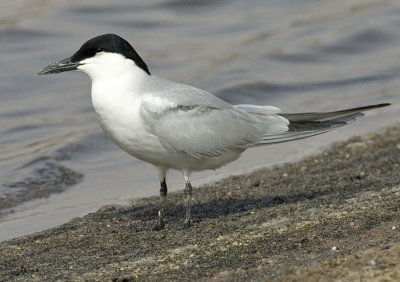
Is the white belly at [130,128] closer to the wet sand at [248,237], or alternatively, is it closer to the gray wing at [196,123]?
the gray wing at [196,123]

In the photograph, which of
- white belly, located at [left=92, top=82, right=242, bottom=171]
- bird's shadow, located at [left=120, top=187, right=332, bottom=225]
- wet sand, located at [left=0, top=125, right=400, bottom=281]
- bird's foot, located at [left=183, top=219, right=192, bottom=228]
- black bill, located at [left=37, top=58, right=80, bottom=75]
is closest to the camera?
wet sand, located at [left=0, top=125, right=400, bottom=281]

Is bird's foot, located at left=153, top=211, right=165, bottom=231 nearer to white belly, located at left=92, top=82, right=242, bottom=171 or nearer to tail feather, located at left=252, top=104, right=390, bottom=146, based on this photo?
white belly, located at left=92, top=82, right=242, bottom=171

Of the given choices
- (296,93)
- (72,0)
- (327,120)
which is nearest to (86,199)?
(327,120)

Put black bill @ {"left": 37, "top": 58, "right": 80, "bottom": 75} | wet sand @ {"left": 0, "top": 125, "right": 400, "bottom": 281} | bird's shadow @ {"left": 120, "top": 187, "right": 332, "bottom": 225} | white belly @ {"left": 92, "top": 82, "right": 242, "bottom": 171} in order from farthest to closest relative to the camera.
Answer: bird's shadow @ {"left": 120, "top": 187, "right": 332, "bottom": 225} < black bill @ {"left": 37, "top": 58, "right": 80, "bottom": 75} < white belly @ {"left": 92, "top": 82, "right": 242, "bottom": 171} < wet sand @ {"left": 0, "top": 125, "right": 400, "bottom": 281}

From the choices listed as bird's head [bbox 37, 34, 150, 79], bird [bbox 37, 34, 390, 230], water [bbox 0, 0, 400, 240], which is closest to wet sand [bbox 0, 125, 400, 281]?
bird [bbox 37, 34, 390, 230]

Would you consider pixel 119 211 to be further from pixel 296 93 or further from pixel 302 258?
pixel 296 93

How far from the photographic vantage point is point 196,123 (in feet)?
23.2

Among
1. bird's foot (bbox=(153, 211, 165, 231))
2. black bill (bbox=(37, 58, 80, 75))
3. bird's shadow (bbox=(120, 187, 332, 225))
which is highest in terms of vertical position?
black bill (bbox=(37, 58, 80, 75))

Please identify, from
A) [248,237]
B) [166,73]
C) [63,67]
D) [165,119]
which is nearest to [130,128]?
[165,119]

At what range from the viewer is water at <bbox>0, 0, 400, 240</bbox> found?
9352 millimetres

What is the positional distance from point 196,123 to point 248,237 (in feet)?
4.06

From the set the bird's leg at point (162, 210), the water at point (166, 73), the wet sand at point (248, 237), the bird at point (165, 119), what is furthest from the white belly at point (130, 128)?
the water at point (166, 73)

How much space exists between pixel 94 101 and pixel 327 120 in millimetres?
1825

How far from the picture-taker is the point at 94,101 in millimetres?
6961
